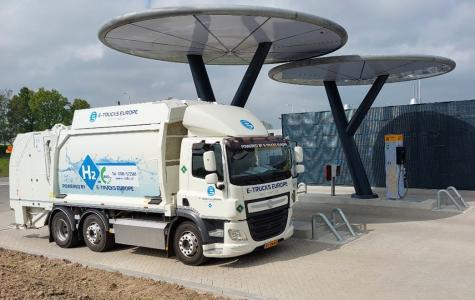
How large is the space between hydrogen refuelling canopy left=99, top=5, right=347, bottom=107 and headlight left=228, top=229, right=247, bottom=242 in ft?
15.0

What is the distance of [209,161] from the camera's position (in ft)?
27.1

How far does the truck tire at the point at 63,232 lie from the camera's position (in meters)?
10.9

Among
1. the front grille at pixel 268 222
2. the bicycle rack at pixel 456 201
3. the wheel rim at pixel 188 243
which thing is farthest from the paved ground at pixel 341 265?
the bicycle rack at pixel 456 201

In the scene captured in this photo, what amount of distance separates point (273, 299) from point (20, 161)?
Result: 27.6ft

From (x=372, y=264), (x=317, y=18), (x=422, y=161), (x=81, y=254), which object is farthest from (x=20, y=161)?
(x=422, y=161)

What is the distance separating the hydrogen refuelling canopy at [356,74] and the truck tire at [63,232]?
791 cm

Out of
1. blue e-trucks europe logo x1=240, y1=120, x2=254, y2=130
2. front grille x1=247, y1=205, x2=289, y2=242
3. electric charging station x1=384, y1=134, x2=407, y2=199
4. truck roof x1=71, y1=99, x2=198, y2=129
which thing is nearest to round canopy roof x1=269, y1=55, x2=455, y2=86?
electric charging station x1=384, y1=134, x2=407, y2=199

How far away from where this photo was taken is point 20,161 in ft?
39.9

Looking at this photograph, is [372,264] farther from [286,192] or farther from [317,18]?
[317,18]

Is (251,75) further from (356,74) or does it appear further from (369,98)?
(369,98)

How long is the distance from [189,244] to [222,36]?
5.70 m

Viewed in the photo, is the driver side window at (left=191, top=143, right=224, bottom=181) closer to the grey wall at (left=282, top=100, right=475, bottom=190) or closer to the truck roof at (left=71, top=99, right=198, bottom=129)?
the truck roof at (left=71, top=99, right=198, bottom=129)

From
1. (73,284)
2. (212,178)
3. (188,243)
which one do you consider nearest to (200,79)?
(212,178)

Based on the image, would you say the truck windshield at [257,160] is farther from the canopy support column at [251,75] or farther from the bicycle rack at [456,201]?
the bicycle rack at [456,201]
